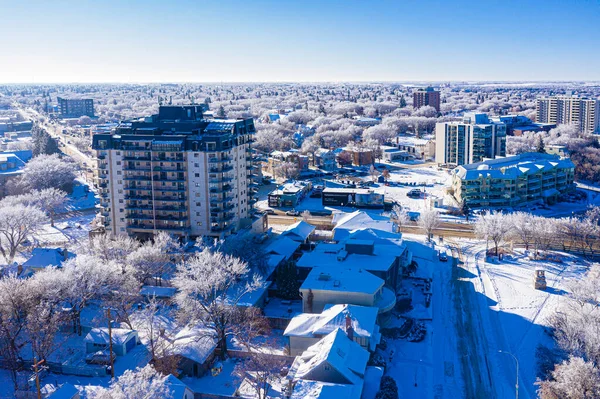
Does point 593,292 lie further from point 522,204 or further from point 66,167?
point 66,167

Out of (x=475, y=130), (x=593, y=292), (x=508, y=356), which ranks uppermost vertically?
(x=475, y=130)

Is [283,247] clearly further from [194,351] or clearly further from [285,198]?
[285,198]

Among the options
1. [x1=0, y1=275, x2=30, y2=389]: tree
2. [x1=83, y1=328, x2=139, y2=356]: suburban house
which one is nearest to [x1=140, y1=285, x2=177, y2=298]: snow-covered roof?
[x1=83, y1=328, x2=139, y2=356]: suburban house

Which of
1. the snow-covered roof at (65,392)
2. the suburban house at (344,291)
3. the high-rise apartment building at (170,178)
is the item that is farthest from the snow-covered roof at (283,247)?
the snow-covered roof at (65,392)

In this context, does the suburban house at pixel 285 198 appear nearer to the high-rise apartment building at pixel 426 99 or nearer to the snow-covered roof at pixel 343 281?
the snow-covered roof at pixel 343 281

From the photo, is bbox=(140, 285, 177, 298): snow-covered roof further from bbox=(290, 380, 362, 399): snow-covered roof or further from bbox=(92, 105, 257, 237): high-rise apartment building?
bbox=(290, 380, 362, 399): snow-covered roof

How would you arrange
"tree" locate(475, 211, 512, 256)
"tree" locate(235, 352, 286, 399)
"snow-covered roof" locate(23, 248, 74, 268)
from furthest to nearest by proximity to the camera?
"tree" locate(475, 211, 512, 256), "snow-covered roof" locate(23, 248, 74, 268), "tree" locate(235, 352, 286, 399)

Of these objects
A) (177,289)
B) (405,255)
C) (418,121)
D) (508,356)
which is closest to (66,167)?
(177,289)
